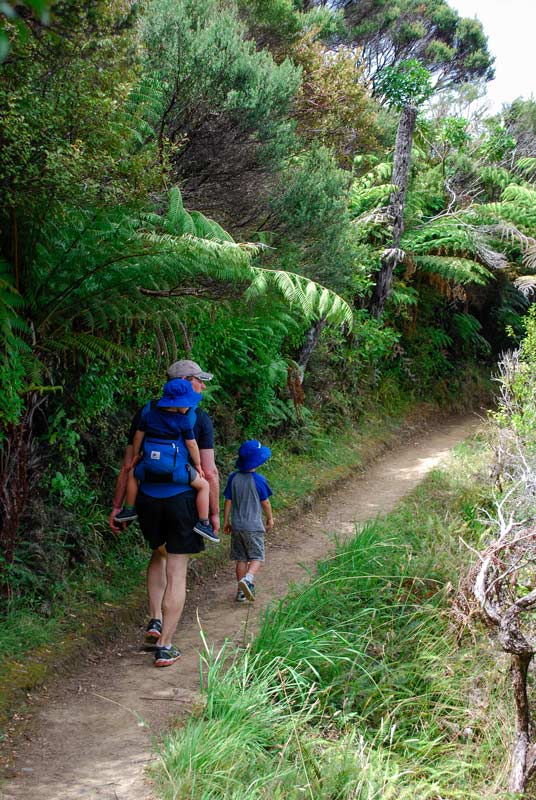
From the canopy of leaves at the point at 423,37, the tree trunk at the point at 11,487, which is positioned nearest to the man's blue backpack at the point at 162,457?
the tree trunk at the point at 11,487

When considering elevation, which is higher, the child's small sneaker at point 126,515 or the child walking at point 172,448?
the child walking at point 172,448

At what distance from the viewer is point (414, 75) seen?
46.7ft

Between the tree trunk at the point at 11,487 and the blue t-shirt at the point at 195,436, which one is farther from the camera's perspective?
the tree trunk at the point at 11,487

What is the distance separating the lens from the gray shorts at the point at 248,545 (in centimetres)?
634

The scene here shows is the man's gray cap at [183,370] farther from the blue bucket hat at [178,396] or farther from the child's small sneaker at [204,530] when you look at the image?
the child's small sneaker at [204,530]

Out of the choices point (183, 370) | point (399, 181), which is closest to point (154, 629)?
point (183, 370)

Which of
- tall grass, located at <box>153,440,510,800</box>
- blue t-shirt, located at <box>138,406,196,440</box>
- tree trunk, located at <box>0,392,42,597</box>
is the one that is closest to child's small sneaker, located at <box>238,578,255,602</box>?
tall grass, located at <box>153,440,510,800</box>

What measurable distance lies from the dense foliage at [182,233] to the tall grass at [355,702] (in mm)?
1873

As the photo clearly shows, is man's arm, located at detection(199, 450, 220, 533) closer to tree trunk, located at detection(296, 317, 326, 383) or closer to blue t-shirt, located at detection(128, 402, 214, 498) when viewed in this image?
blue t-shirt, located at detection(128, 402, 214, 498)

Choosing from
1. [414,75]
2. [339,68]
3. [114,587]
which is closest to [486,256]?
[414,75]

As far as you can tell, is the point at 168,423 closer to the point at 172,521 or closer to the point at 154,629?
the point at 172,521

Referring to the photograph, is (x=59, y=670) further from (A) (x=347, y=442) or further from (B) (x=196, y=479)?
(A) (x=347, y=442)

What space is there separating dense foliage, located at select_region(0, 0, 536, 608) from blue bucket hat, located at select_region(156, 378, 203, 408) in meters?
0.56

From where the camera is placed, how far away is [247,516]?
6391mm
